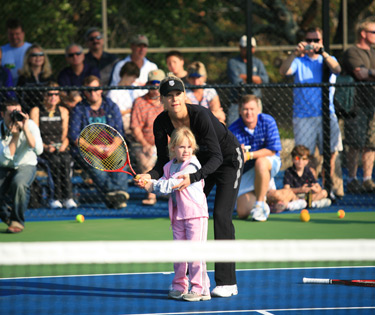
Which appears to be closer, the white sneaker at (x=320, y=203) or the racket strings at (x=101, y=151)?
the racket strings at (x=101, y=151)

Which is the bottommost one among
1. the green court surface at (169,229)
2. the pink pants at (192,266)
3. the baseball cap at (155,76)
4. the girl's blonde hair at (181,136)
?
the green court surface at (169,229)

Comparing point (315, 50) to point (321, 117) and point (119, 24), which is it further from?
point (119, 24)

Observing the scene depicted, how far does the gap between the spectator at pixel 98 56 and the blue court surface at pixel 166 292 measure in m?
5.60

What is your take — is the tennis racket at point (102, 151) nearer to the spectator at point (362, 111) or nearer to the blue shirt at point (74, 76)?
the blue shirt at point (74, 76)

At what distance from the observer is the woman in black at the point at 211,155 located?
556cm

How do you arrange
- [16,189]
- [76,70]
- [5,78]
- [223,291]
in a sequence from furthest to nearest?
[76,70] < [5,78] < [16,189] < [223,291]

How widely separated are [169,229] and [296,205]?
2.06 metres

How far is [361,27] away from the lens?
1064 centimetres

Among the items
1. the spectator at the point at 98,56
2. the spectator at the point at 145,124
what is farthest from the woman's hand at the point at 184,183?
the spectator at the point at 98,56

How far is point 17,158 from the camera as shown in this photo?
28.2ft

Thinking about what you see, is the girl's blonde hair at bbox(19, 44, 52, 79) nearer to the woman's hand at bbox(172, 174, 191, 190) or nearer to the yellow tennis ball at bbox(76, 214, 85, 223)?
the yellow tennis ball at bbox(76, 214, 85, 223)

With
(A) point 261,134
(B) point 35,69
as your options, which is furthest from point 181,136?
(B) point 35,69

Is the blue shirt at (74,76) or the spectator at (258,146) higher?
the blue shirt at (74,76)

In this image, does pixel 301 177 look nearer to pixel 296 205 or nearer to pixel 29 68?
pixel 296 205
